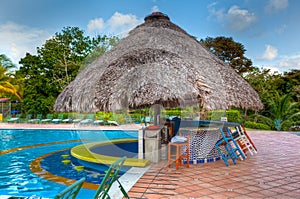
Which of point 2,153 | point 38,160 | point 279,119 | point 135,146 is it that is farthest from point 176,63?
point 279,119

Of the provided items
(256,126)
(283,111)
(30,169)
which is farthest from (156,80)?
(256,126)

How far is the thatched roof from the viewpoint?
5.68 m

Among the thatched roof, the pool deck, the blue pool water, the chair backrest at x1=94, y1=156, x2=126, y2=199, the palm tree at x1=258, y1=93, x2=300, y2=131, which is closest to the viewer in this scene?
the chair backrest at x1=94, y1=156, x2=126, y2=199

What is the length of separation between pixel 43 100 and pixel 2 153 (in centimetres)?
1185

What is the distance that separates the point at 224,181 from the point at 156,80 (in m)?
2.52

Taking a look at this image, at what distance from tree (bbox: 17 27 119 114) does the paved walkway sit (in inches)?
636

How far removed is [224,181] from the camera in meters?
4.62

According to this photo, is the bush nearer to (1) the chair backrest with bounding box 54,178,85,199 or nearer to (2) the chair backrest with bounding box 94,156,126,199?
(2) the chair backrest with bounding box 94,156,126,199

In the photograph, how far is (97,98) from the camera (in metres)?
6.04

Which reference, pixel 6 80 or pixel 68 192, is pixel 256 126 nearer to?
pixel 68 192

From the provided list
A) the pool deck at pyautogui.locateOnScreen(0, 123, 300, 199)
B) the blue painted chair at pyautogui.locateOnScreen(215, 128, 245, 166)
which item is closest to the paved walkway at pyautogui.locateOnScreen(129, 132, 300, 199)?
the pool deck at pyautogui.locateOnScreen(0, 123, 300, 199)

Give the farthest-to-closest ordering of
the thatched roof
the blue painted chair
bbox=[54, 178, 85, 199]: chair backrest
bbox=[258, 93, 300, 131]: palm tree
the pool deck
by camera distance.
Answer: bbox=[258, 93, 300, 131]: palm tree → the blue painted chair → the thatched roof → the pool deck → bbox=[54, 178, 85, 199]: chair backrest

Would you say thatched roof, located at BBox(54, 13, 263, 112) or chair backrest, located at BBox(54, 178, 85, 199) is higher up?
thatched roof, located at BBox(54, 13, 263, 112)

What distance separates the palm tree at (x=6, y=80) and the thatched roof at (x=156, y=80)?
17.3m
